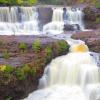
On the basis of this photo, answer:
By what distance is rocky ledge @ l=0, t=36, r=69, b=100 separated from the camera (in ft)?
46.2

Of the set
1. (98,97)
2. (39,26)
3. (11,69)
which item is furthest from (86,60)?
(39,26)

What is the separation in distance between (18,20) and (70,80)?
11.7 metres

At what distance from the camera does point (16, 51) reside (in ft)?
53.5

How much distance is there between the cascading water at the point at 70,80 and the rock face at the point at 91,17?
1050cm

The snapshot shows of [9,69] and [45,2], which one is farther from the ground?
[45,2]

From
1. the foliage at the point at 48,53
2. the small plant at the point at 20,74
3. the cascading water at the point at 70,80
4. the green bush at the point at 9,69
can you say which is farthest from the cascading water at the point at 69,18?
the green bush at the point at 9,69

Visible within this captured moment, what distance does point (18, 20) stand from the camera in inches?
1038

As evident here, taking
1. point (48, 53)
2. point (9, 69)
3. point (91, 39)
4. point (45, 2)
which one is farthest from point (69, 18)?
point (9, 69)

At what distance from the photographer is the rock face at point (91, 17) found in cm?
2705

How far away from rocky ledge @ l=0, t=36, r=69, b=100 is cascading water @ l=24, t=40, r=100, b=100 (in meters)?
0.37

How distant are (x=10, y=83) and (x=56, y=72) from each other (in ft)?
8.41

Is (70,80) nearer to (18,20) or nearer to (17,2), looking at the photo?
(18,20)

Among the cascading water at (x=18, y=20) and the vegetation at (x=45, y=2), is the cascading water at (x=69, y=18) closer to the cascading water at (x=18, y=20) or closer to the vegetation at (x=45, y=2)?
the cascading water at (x=18, y=20)

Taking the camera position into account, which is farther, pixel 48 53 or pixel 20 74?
pixel 48 53
